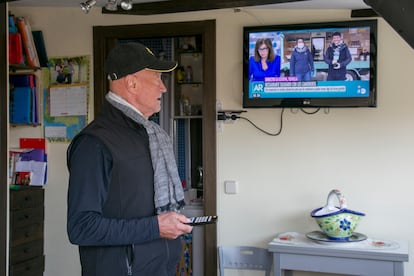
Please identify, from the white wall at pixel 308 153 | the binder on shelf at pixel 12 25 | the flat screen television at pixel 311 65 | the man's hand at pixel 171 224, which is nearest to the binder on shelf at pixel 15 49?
the binder on shelf at pixel 12 25

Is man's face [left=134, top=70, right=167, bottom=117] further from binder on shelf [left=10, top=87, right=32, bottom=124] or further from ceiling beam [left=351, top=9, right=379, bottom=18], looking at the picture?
binder on shelf [left=10, top=87, right=32, bottom=124]

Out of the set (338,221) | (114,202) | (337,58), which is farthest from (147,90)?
(337,58)

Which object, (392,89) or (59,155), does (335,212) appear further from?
(59,155)

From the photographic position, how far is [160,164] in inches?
72.3

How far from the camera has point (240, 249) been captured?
3504 millimetres

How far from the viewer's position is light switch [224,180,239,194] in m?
3.63

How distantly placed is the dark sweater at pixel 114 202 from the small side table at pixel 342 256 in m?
1.42

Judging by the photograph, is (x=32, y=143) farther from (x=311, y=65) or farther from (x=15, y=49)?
(x=311, y=65)

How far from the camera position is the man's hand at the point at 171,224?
5.44 feet

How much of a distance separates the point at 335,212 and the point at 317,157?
1.52ft

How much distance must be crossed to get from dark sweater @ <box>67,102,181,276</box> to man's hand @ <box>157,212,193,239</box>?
0.02 metres

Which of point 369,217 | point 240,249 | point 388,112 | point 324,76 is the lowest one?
point 240,249

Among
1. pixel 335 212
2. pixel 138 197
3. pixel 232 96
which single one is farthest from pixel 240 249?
pixel 138 197

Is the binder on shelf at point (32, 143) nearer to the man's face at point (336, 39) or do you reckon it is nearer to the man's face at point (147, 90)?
the man's face at point (336, 39)
